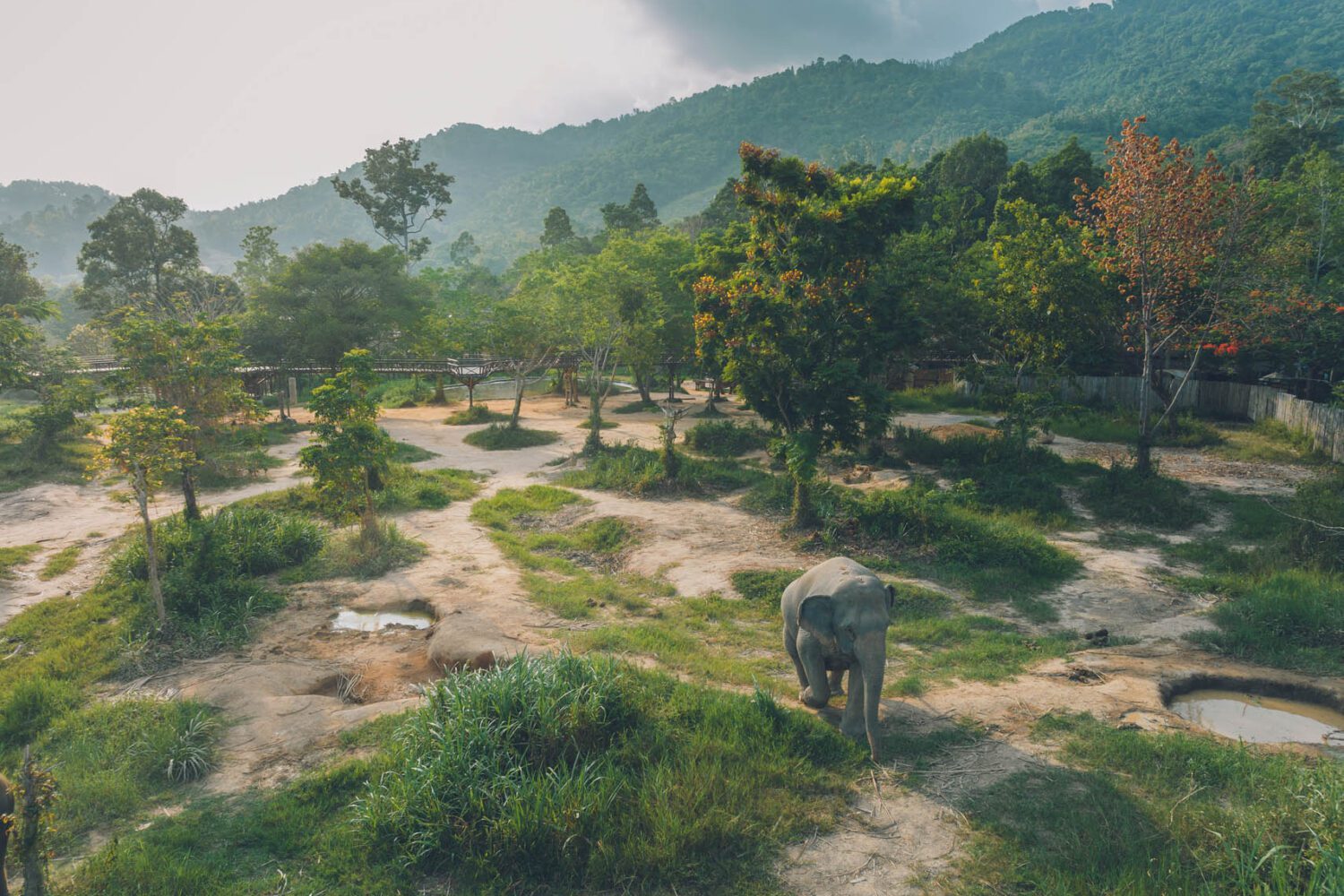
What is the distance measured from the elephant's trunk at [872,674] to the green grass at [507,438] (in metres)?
21.1

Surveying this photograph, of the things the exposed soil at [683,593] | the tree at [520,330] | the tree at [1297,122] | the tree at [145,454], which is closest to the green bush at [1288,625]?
the exposed soil at [683,593]

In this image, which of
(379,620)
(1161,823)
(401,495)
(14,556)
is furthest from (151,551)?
(1161,823)

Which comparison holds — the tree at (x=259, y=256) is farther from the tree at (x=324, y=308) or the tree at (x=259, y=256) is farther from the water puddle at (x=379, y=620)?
the water puddle at (x=379, y=620)

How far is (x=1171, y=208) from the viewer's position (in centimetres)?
1523

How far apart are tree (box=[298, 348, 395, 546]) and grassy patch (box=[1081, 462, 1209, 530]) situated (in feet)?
48.7

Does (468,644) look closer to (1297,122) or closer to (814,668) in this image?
(814,668)

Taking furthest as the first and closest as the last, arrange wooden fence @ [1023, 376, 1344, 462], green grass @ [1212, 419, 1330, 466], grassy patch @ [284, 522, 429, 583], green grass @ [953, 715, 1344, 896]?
green grass @ [1212, 419, 1330, 466], wooden fence @ [1023, 376, 1344, 462], grassy patch @ [284, 522, 429, 583], green grass @ [953, 715, 1344, 896]

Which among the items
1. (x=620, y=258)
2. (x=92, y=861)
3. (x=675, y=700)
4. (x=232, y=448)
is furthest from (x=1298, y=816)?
(x=620, y=258)

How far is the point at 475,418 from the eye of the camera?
34094 millimetres

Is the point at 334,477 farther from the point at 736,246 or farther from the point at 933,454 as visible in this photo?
the point at 933,454

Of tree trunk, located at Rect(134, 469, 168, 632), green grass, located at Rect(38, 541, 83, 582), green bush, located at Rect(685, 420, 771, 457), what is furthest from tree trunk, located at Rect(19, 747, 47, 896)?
green bush, located at Rect(685, 420, 771, 457)

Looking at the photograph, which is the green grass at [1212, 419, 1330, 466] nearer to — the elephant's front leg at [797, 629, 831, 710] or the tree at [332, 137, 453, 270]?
the elephant's front leg at [797, 629, 831, 710]

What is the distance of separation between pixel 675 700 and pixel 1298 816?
5023 millimetres

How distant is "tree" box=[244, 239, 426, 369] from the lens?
120 ft
